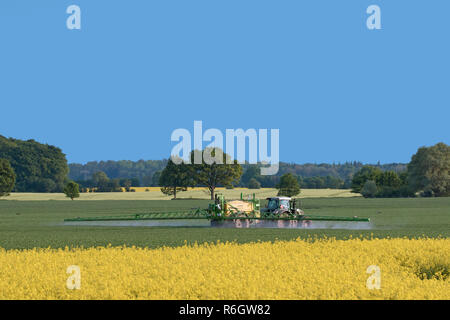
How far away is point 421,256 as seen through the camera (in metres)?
21.4

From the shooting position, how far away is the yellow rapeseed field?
13.4 meters

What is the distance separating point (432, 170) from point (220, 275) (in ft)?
478

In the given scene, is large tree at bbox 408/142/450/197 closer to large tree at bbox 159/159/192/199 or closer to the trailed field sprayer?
large tree at bbox 159/159/192/199

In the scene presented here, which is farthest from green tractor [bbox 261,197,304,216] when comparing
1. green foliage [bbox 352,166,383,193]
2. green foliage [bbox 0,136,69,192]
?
green foliage [bbox 0,136,69,192]

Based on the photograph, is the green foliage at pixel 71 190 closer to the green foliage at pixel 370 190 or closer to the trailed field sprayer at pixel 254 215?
the green foliage at pixel 370 190

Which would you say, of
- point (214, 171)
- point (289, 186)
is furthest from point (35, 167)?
point (289, 186)

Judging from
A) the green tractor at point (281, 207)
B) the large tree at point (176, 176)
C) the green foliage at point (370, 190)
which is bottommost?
the green foliage at point (370, 190)

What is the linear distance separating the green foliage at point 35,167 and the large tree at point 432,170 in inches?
4037

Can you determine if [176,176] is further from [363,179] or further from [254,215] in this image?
[254,215]

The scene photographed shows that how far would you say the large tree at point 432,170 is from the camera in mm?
150375

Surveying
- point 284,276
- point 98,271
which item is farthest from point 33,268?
point 284,276

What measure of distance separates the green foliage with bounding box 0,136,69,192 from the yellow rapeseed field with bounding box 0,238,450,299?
17627cm

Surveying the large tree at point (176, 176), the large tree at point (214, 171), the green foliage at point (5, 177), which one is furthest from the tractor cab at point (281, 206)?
the green foliage at point (5, 177)

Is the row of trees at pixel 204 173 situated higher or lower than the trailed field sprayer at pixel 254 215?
higher
